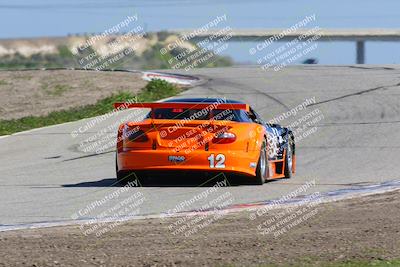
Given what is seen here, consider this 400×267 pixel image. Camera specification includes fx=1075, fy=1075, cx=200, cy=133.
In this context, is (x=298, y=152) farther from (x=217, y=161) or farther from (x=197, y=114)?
(x=217, y=161)

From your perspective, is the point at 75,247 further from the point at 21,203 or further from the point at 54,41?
the point at 54,41

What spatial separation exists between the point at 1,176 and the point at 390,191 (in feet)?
19.5

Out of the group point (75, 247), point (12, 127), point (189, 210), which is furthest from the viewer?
point (12, 127)

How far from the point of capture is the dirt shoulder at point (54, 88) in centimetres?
2903

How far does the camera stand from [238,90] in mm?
29641

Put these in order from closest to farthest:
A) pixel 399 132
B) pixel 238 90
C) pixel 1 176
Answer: pixel 1 176, pixel 399 132, pixel 238 90

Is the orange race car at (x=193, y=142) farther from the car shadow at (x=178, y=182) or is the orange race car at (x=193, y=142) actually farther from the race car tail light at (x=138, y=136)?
the car shadow at (x=178, y=182)

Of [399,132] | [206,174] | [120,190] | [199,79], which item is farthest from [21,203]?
[199,79]

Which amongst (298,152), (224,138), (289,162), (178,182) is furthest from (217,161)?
(298,152)

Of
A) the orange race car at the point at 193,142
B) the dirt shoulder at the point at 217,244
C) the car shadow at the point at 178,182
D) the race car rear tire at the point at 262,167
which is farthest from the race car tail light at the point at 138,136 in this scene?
the dirt shoulder at the point at 217,244

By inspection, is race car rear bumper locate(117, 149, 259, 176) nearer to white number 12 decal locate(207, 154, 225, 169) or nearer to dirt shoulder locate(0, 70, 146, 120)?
white number 12 decal locate(207, 154, 225, 169)

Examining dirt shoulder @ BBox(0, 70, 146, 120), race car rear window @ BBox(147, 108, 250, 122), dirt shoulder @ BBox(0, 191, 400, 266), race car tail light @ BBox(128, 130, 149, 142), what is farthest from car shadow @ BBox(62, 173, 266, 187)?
dirt shoulder @ BBox(0, 70, 146, 120)

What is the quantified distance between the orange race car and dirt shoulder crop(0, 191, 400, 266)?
3093mm

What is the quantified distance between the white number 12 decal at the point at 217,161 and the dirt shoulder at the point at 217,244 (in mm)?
3041
